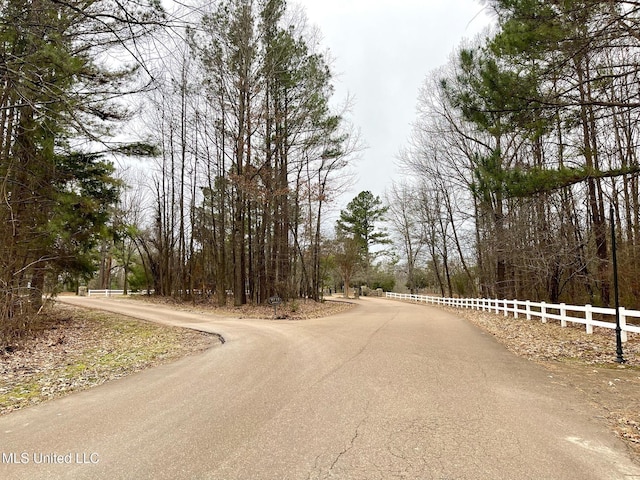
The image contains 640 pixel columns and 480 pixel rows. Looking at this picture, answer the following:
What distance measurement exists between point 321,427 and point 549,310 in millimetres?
16988

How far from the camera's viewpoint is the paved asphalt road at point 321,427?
3.23 meters

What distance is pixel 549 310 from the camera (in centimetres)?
1758

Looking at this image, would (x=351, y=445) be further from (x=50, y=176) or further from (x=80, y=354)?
(x=50, y=176)

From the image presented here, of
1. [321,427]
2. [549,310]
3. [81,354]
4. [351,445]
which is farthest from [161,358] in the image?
[549,310]

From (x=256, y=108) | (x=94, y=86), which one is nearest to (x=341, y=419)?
(x=94, y=86)

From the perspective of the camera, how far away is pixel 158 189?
99.2 ft

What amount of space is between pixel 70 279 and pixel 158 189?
55.1 ft

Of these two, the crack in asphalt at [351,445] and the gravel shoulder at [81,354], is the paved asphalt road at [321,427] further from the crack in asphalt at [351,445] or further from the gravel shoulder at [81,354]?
the gravel shoulder at [81,354]

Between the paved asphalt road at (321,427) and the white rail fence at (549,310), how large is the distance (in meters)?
4.01

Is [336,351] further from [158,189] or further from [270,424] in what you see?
[158,189]

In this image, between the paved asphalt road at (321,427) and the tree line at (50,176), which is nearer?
the paved asphalt road at (321,427)

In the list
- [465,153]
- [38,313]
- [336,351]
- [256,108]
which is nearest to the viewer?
[336,351]

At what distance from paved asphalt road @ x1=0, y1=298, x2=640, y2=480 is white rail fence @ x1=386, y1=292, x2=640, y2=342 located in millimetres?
4007

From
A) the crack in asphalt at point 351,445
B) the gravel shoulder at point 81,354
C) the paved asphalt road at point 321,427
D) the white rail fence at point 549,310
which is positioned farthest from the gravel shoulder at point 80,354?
the white rail fence at point 549,310
